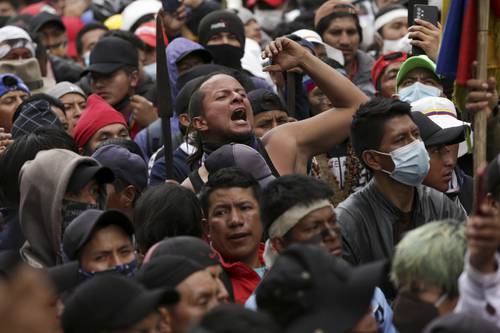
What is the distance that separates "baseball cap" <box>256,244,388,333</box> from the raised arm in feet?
9.25

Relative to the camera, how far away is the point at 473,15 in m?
6.70

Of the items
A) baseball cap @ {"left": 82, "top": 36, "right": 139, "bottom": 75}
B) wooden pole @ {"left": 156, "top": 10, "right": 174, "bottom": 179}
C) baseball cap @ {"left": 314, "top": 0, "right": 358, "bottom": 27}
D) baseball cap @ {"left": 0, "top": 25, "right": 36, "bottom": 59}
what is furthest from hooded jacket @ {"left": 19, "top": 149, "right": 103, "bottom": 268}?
baseball cap @ {"left": 314, "top": 0, "right": 358, "bottom": 27}

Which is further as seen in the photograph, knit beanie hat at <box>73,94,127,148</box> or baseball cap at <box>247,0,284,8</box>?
baseball cap at <box>247,0,284,8</box>

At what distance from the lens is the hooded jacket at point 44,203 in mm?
7031

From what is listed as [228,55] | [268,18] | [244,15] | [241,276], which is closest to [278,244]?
[241,276]

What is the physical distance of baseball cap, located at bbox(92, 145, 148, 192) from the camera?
8.09 metres

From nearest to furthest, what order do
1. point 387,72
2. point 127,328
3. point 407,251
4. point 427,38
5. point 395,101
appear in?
point 127,328
point 407,251
point 395,101
point 427,38
point 387,72

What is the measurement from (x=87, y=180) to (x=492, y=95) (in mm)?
2132

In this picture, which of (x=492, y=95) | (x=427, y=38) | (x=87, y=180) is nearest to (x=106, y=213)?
(x=87, y=180)

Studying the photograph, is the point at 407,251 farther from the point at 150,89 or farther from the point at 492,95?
the point at 150,89

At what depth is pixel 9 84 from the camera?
1023 cm

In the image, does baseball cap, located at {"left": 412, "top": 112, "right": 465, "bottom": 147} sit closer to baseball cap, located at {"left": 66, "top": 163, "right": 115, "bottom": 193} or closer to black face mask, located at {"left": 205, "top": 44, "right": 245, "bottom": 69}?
baseball cap, located at {"left": 66, "top": 163, "right": 115, "bottom": 193}

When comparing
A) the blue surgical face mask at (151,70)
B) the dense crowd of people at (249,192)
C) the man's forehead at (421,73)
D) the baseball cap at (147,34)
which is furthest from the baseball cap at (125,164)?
the baseball cap at (147,34)

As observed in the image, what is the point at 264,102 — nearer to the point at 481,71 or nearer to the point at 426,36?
the point at 426,36
